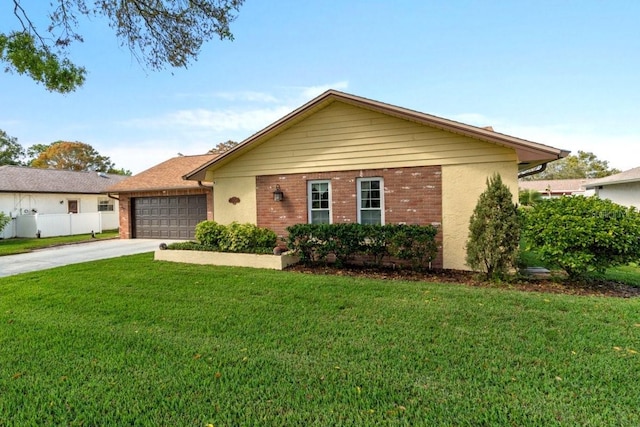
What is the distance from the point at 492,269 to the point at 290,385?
215 inches

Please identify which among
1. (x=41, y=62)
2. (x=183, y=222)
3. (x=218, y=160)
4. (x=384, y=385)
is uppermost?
(x=41, y=62)

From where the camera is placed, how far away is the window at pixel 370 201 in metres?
8.87

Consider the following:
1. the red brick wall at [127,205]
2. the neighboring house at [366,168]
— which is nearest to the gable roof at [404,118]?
the neighboring house at [366,168]

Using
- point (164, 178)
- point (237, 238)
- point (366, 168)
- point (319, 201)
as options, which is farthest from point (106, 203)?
point (366, 168)

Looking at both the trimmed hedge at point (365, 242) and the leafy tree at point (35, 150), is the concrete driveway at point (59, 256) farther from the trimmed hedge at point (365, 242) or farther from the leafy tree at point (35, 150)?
the leafy tree at point (35, 150)

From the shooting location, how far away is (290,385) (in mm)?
3033

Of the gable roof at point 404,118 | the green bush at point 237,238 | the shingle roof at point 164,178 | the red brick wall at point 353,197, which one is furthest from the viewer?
the shingle roof at point 164,178

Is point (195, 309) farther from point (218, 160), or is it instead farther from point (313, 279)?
point (218, 160)

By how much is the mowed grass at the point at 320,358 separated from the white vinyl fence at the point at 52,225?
15.0m

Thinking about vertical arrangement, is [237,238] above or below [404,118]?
below

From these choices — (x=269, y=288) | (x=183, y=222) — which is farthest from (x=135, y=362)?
(x=183, y=222)

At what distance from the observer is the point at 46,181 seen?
20.5 m

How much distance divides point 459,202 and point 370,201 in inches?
88.0

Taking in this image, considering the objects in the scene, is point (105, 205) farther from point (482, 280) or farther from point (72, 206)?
point (482, 280)
